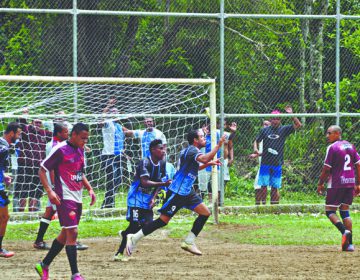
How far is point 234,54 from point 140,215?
601cm

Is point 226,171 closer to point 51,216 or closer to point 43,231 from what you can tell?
point 51,216

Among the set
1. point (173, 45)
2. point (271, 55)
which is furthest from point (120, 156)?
point (271, 55)

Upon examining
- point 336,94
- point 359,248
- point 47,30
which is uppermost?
point 47,30

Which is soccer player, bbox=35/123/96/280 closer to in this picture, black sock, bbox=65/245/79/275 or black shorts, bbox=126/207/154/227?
black sock, bbox=65/245/79/275

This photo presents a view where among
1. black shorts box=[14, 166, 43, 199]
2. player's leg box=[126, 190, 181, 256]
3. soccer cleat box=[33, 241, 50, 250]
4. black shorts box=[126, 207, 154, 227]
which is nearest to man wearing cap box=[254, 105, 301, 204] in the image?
black shorts box=[14, 166, 43, 199]

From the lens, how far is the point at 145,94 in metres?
16.9

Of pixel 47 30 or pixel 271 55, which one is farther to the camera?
pixel 271 55

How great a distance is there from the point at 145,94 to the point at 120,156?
1515 mm

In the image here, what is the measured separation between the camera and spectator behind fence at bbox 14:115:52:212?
1541cm

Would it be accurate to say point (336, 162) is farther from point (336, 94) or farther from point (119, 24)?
point (119, 24)

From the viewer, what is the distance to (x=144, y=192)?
12047mm

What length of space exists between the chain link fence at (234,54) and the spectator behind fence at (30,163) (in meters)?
1.27

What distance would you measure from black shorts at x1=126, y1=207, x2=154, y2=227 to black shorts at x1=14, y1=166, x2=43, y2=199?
3.77m

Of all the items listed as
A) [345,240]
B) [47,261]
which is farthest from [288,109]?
[47,261]
